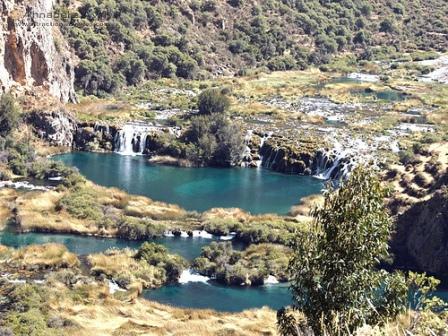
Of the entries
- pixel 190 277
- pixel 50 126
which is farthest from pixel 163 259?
pixel 50 126

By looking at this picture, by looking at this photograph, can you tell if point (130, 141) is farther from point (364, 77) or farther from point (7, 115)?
point (364, 77)

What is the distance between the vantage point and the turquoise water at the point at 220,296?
4438 centimetres

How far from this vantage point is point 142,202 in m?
64.1

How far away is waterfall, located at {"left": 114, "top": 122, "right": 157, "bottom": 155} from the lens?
3420 inches

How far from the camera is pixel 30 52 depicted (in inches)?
3602

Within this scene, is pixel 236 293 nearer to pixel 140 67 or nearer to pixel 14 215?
pixel 14 215

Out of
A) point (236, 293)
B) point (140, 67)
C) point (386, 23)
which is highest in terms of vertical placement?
point (386, 23)

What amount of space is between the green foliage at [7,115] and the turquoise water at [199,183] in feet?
20.6

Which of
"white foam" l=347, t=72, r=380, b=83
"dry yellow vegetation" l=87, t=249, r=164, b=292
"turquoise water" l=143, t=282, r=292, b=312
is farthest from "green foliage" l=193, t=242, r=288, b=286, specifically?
"white foam" l=347, t=72, r=380, b=83

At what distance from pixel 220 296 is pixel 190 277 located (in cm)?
350

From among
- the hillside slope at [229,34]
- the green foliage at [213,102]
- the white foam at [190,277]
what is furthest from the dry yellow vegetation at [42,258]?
the hillside slope at [229,34]

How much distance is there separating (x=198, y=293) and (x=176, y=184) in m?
28.3

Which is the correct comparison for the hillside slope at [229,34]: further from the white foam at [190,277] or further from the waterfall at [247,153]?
the white foam at [190,277]

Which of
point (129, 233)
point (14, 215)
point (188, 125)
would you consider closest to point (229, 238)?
point (129, 233)
